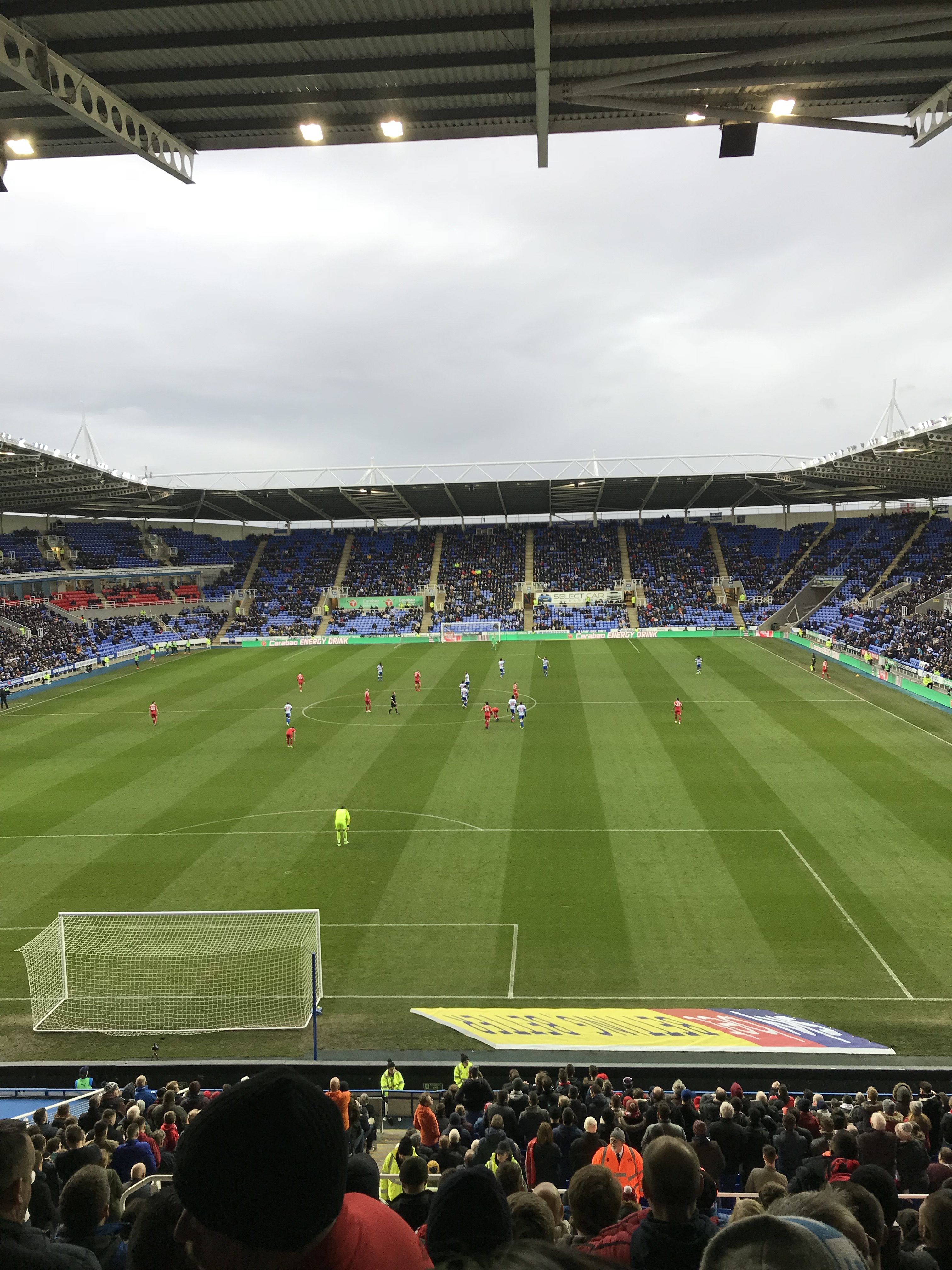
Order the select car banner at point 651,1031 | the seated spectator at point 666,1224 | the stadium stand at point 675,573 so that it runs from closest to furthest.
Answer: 1. the seated spectator at point 666,1224
2. the select car banner at point 651,1031
3. the stadium stand at point 675,573

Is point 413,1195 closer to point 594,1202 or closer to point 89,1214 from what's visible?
point 594,1202

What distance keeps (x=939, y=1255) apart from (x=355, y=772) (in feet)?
85.1

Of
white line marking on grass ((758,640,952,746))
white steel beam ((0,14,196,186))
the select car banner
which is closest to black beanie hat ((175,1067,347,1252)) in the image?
white steel beam ((0,14,196,186))

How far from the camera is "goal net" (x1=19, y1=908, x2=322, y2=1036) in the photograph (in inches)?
573

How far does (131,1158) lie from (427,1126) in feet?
10.3

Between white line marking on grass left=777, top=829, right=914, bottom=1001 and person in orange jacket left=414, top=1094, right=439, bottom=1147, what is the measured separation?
961 centimetres

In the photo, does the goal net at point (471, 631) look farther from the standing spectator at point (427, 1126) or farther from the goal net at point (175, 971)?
the standing spectator at point (427, 1126)

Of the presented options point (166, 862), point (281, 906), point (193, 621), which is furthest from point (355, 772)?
point (193, 621)

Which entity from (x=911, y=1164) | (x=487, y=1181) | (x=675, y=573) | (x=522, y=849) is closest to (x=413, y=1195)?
(x=487, y=1181)

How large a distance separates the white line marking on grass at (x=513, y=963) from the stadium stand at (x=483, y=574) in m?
54.0

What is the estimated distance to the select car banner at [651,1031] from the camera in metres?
12.6

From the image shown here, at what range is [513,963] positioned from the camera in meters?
15.7

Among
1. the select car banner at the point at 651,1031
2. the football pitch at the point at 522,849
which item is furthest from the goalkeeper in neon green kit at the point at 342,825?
the select car banner at the point at 651,1031

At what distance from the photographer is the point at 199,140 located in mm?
11305
